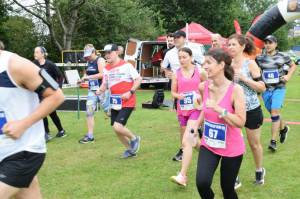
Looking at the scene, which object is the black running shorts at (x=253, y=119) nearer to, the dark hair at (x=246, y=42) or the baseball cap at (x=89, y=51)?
the dark hair at (x=246, y=42)

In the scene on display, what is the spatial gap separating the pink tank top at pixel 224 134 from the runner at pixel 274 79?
3.76 metres

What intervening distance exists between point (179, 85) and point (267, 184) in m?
1.80

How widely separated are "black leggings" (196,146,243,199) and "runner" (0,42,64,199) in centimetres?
144

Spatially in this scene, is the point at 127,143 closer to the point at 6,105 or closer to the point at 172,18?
the point at 6,105

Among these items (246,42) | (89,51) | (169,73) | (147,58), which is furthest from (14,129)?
(147,58)

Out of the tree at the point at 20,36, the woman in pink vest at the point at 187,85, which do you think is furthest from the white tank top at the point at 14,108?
the tree at the point at 20,36

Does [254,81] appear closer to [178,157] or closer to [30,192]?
[178,157]

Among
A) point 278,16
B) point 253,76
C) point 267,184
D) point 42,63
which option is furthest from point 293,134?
point 42,63

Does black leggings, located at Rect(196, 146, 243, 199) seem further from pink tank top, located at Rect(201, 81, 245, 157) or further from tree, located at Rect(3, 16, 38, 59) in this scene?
tree, located at Rect(3, 16, 38, 59)

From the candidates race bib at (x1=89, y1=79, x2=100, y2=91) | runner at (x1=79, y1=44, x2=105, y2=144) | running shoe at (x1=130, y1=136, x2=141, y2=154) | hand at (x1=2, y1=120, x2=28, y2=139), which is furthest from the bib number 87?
race bib at (x1=89, y1=79, x2=100, y2=91)

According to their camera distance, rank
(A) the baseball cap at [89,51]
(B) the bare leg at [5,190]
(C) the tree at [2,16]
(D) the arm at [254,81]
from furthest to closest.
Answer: (C) the tree at [2,16] → (A) the baseball cap at [89,51] → (D) the arm at [254,81] → (B) the bare leg at [5,190]

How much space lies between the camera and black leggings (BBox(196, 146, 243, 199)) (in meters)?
3.92

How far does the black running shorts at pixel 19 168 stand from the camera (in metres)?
3.12

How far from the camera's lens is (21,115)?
3174mm
